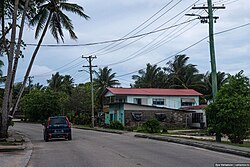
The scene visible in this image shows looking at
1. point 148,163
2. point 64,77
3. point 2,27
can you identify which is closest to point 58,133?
point 2,27

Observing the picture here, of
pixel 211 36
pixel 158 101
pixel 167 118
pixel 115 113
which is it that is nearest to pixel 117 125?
pixel 115 113

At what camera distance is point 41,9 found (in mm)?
27766

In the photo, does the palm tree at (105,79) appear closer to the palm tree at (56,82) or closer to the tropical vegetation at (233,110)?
the palm tree at (56,82)

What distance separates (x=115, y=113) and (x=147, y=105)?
486 centimetres

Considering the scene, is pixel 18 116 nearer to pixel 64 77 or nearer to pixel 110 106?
pixel 64 77

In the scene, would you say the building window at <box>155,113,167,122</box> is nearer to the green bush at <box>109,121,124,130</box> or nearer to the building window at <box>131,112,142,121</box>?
the building window at <box>131,112,142,121</box>

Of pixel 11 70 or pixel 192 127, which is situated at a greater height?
pixel 11 70

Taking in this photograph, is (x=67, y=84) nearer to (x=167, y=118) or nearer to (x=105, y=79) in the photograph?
(x=105, y=79)

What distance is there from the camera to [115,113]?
163ft

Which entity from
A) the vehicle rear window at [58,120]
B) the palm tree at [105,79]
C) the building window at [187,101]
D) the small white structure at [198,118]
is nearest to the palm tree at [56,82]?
the palm tree at [105,79]

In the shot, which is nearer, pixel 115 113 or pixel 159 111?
pixel 159 111

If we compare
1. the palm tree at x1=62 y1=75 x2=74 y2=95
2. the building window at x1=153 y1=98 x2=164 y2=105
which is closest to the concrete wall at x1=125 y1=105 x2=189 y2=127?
the building window at x1=153 y1=98 x2=164 y2=105

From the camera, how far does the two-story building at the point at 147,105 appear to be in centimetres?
4659

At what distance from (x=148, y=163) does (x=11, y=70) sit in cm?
1374
